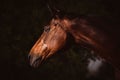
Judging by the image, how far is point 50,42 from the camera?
207 centimetres

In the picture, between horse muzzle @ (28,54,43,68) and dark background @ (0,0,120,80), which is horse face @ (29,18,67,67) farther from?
dark background @ (0,0,120,80)

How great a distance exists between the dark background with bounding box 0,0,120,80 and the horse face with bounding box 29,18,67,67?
158cm

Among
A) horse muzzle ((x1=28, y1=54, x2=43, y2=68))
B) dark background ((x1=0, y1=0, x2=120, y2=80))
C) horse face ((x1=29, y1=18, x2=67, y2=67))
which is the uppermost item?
horse face ((x1=29, y1=18, x2=67, y2=67))

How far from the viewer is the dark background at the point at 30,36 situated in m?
3.70

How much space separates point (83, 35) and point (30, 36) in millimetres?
1860

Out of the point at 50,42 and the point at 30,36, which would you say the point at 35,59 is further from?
the point at 30,36

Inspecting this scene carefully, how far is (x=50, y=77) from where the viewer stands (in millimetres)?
3791

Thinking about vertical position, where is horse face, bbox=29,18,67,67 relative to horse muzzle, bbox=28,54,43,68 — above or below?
above

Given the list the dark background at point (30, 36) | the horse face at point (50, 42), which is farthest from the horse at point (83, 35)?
the dark background at point (30, 36)

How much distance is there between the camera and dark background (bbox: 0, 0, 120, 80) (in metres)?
3.70

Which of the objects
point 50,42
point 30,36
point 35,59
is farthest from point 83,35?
point 30,36

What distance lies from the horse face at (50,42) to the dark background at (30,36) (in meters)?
1.58

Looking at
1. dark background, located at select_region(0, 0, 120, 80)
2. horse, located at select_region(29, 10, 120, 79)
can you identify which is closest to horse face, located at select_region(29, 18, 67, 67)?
horse, located at select_region(29, 10, 120, 79)

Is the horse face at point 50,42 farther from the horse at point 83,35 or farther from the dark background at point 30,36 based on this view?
the dark background at point 30,36
